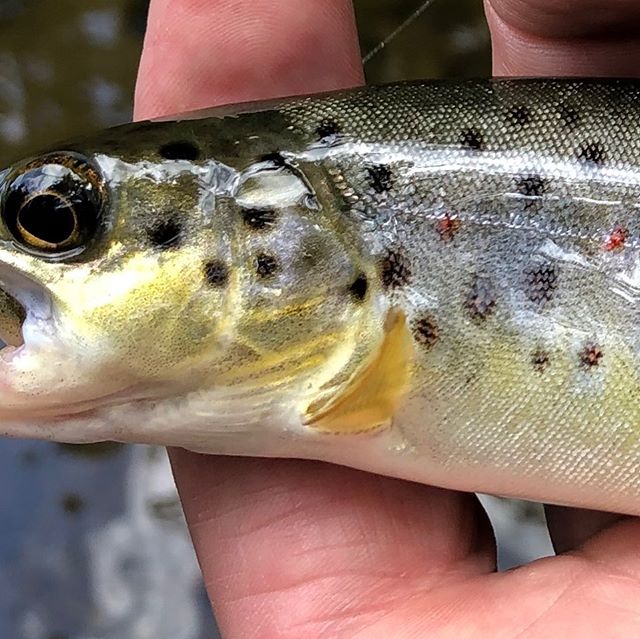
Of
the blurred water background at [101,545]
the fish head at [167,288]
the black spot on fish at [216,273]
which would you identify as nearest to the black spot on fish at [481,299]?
the fish head at [167,288]

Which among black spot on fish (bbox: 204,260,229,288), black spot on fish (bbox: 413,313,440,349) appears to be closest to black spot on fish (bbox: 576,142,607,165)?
black spot on fish (bbox: 413,313,440,349)

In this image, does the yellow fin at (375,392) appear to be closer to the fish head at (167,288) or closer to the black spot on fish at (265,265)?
the fish head at (167,288)

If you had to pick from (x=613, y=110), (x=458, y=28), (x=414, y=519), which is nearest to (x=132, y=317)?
(x=414, y=519)

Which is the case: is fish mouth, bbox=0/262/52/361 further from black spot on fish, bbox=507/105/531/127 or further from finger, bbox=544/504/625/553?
finger, bbox=544/504/625/553

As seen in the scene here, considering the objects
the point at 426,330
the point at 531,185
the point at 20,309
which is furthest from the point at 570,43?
the point at 20,309

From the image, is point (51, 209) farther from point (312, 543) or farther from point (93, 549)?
point (93, 549)
